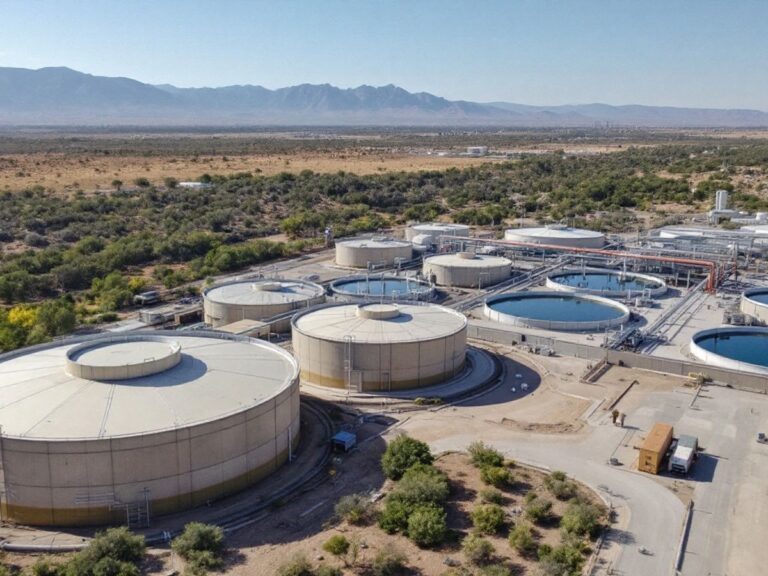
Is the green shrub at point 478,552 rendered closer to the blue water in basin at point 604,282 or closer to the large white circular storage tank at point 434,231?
the blue water in basin at point 604,282

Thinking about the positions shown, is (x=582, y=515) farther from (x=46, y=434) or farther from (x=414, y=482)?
(x=46, y=434)

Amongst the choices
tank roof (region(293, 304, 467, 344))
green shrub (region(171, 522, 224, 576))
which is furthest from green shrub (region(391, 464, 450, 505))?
tank roof (region(293, 304, 467, 344))

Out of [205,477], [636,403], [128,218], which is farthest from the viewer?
[128,218]

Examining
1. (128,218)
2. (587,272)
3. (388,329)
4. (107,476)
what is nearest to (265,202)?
(128,218)

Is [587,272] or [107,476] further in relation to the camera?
[587,272]

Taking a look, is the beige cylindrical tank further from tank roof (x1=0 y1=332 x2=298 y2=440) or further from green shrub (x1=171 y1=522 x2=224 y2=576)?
green shrub (x1=171 y1=522 x2=224 y2=576)
